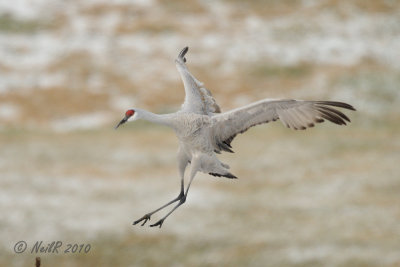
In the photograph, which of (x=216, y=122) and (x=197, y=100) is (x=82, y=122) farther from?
(x=216, y=122)

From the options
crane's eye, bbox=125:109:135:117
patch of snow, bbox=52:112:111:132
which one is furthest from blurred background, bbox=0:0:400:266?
crane's eye, bbox=125:109:135:117

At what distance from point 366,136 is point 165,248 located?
78.9 ft

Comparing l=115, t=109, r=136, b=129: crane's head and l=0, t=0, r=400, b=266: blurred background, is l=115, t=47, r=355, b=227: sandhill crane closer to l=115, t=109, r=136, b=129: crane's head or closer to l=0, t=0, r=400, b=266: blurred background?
l=115, t=109, r=136, b=129: crane's head

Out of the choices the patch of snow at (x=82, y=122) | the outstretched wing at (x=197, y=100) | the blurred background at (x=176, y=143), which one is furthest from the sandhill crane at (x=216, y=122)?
the patch of snow at (x=82, y=122)

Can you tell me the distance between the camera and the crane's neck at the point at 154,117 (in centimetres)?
464

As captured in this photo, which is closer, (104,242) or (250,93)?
(104,242)

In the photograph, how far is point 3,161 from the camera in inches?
1537

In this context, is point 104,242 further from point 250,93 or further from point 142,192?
point 250,93

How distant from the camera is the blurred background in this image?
26.9 m

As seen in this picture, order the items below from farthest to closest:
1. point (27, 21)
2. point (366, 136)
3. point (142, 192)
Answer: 1. point (27, 21)
2. point (366, 136)
3. point (142, 192)

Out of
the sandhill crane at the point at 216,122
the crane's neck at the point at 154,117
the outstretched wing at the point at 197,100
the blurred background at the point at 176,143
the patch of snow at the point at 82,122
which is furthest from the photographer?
the patch of snow at the point at 82,122

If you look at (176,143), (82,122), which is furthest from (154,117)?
(82,122)

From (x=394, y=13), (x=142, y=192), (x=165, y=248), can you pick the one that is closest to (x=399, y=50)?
(x=394, y=13)

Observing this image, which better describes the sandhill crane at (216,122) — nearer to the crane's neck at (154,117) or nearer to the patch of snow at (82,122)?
the crane's neck at (154,117)
